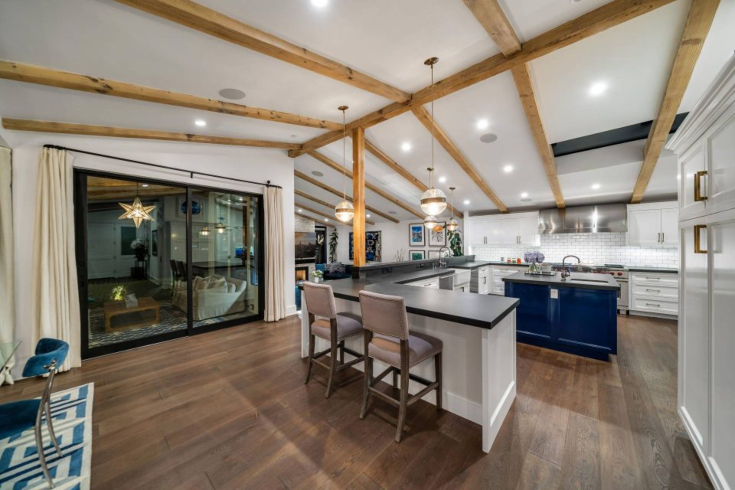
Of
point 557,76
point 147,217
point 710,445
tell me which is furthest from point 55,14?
point 710,445

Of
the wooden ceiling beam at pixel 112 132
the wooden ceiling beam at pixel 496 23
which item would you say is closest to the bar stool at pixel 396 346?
the wooden ceiling beam at pixel 496 23

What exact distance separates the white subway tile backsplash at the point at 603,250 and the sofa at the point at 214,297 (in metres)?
6.94

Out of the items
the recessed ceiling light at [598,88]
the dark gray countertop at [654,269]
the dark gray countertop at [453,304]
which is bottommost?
the dark gray countertop at [654,269]

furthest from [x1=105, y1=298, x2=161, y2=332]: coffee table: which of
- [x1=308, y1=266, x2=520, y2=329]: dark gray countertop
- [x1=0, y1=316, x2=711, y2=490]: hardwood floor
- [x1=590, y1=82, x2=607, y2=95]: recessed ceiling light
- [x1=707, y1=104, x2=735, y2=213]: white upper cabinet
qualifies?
[x1=590, y1=82, x2=607, y2=95]: recessed ceiling light

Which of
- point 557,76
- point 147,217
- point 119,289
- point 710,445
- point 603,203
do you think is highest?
point 557,76

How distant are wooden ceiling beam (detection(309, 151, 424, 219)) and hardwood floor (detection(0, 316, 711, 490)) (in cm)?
434

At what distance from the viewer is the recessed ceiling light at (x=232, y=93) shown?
8.99 feet

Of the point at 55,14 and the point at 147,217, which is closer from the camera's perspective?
the point at 55,14

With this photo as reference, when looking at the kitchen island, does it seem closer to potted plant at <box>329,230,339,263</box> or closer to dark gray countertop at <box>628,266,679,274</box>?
dark gray countertop at <box>628,266,679,274</box>

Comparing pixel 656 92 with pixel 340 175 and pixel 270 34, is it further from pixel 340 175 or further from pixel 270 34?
pixel 340 175

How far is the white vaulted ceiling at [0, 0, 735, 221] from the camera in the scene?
1.84 meters

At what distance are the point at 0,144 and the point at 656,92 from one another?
7.18 metres

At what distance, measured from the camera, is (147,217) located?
3.85m

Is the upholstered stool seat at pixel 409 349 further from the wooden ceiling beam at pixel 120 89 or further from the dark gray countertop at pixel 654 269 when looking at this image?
the dark gray countertop at pixel 654 269
